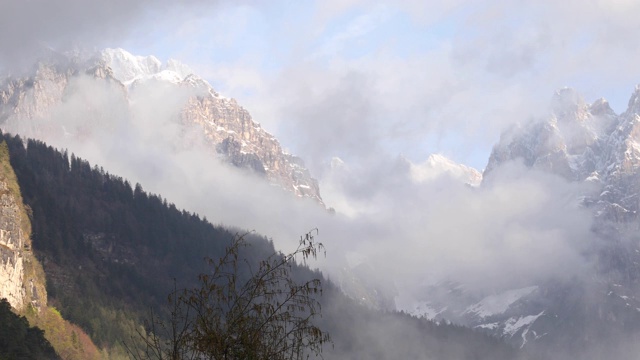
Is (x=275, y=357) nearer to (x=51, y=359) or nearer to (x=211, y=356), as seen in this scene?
(x=211, y=356)

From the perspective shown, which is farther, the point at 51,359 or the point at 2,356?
the point at 51,359

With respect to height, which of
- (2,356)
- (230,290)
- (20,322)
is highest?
(20,322)

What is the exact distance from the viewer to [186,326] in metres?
23.6

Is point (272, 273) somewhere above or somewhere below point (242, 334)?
above

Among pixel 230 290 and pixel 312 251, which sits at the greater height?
pixel 312 251

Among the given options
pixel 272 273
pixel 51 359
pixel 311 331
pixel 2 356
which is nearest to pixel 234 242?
pixel 272 273

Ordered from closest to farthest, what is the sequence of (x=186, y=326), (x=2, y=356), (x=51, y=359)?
(x=186, y=326) → (x=2, y=356) → (x=51, y=359)

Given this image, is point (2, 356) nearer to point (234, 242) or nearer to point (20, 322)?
point (20, 322)

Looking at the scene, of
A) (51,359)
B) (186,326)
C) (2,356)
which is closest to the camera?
(186,326)

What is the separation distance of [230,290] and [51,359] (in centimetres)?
16027

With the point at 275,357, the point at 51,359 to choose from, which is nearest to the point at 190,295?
the point at 275,357

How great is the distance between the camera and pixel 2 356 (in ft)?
473

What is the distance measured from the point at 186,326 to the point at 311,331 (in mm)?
3203

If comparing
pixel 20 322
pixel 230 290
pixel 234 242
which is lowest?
pixel 230 290
